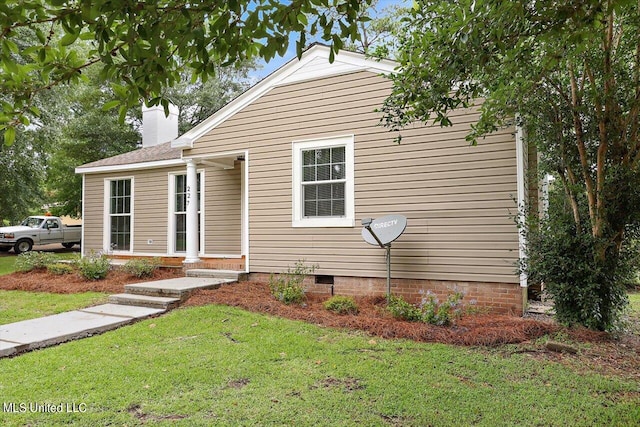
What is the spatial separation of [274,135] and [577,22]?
605 cm

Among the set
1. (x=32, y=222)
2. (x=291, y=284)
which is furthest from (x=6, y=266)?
(x=291, y=284)

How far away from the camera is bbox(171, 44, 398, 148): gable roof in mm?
7406

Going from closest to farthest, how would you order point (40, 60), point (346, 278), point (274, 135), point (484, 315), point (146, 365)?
point (40, 60) → point (146, 365) → point (484, 315) → point (346, 278) → point (274, 135)

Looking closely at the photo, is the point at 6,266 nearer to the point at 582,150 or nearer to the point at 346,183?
the point at 346,183

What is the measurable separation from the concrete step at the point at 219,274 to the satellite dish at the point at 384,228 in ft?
9.19

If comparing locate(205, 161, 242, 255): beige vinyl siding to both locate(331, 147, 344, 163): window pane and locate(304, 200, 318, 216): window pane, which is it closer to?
locate(304, 200, 318, 216): window pane

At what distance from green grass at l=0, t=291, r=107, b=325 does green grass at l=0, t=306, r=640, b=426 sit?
6.93 feet

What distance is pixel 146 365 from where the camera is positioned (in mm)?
4016

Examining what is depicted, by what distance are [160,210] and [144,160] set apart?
4.56 ft

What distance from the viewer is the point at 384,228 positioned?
659 centimetres

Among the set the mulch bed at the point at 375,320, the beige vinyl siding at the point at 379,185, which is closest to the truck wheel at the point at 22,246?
the mulch bed at the point at 375,320

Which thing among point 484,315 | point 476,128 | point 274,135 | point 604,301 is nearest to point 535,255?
point 604,301

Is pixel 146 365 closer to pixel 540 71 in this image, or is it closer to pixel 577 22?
pixel 577 22

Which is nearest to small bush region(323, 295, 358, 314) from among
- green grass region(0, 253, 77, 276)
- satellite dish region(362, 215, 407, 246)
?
satellite dish region(362, 215, 407, 246)
